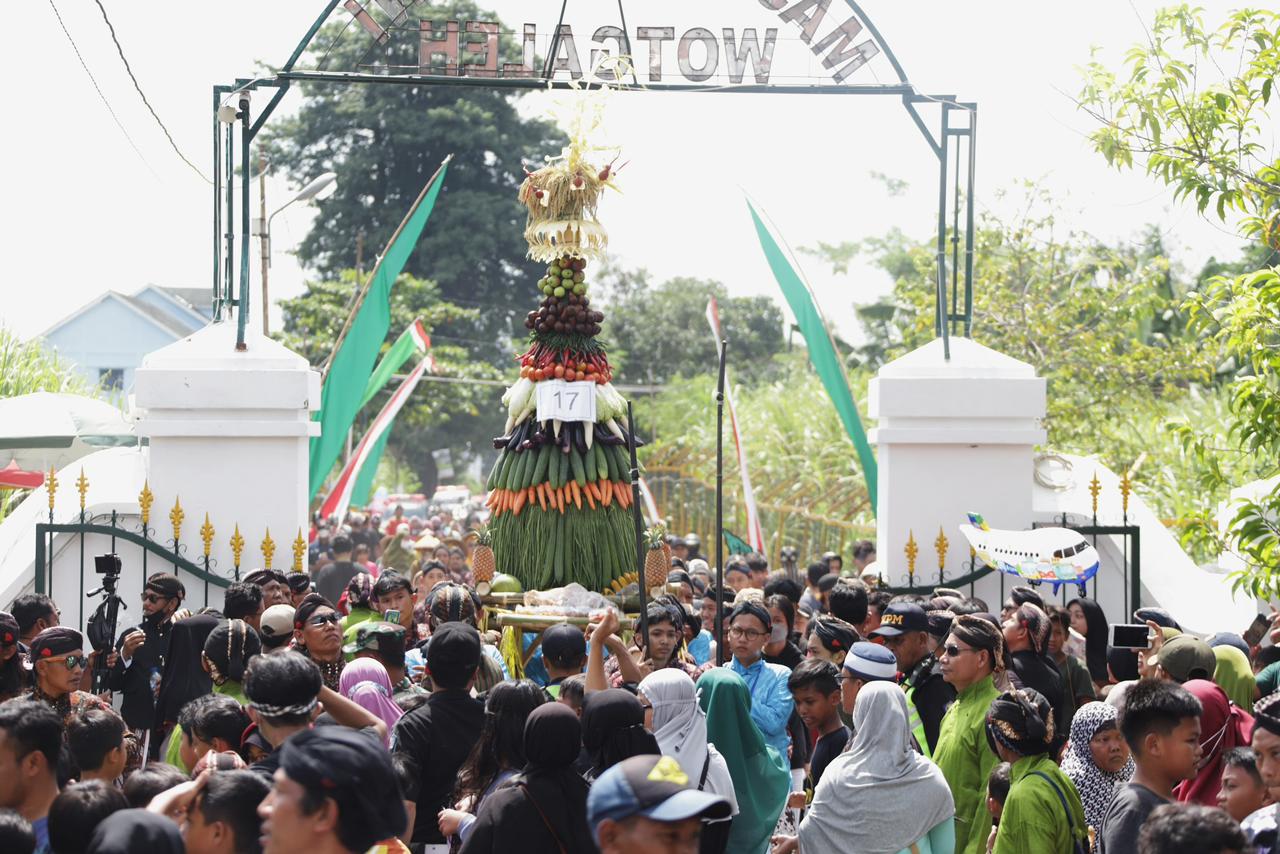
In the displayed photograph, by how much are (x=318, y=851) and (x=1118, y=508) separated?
9.01 m

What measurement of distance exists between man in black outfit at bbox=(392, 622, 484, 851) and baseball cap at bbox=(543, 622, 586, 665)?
709mm

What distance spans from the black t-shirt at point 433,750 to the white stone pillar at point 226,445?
556cm

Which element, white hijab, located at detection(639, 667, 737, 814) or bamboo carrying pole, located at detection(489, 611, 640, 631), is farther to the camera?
bamboo carrying pole, located at detection(489, 611, 640, 631)

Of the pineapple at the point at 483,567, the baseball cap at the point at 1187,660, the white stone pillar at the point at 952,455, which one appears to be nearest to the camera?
the baseball cap at the point at 1187,660

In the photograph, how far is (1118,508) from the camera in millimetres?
11273

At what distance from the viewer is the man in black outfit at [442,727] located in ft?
17.4

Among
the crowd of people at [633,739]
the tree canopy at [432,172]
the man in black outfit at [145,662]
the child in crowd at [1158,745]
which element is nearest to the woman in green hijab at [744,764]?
the crowd of people at [633,739]

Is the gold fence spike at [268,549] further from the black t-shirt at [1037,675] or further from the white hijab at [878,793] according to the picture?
the white hijab at [878,793]

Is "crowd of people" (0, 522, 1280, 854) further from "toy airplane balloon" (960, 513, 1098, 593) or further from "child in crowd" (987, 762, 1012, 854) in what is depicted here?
"toy airplane balloon" (960, 513, 1098, 593)

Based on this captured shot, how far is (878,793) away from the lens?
5035 millimetres

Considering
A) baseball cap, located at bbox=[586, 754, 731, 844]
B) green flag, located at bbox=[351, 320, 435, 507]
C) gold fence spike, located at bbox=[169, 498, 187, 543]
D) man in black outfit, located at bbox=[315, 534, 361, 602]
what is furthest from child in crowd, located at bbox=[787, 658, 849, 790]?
green flag, located at bbox=[351, 320, 435, 507]

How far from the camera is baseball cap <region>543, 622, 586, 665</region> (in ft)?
20.3

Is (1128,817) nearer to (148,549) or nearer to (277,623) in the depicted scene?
(277,623)

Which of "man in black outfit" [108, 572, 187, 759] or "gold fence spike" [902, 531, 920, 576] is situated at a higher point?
"gold fence spike" [902, 531, 920, 576]
